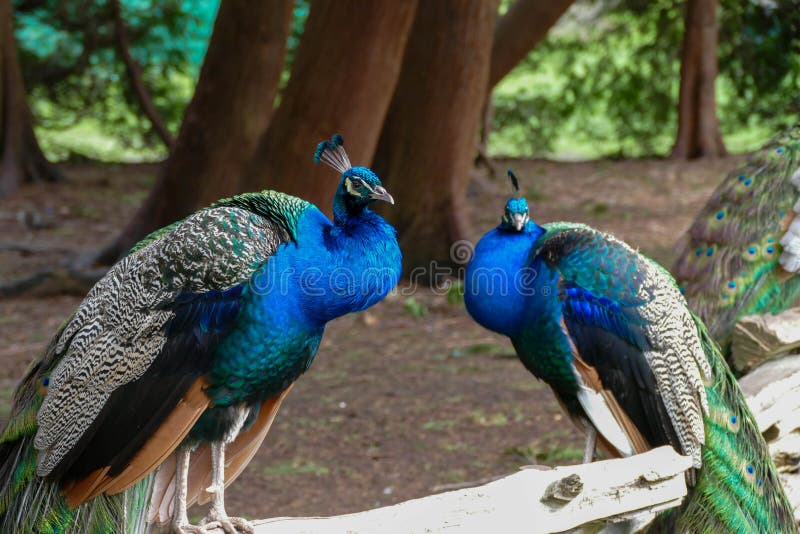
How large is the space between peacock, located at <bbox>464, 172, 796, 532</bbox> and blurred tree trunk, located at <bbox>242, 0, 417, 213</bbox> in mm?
2874

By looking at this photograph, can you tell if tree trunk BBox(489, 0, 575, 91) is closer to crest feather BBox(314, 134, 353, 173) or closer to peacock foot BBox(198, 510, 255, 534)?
crest feather BBox(314, 134, 353, 173)

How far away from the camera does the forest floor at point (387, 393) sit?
4742mm

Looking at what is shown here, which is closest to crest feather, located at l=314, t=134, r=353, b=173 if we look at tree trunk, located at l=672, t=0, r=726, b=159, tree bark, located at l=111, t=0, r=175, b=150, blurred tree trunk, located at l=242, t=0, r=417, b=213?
blurred tree trunk, located at l=242, t=0, r=417, b=213

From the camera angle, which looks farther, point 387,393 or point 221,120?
point 221,120

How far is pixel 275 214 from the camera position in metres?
2.96

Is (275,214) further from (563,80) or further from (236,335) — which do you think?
(563,80)

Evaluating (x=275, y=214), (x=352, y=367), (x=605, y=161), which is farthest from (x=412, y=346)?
(x=605, y=161)

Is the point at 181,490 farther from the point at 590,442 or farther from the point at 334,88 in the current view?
the point at 334,88

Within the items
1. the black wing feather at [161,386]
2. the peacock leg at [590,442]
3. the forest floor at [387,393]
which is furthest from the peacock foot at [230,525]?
the forest floor at [387,393]

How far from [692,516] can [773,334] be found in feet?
2.92

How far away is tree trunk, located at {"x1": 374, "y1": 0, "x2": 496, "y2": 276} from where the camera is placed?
24.2 ft

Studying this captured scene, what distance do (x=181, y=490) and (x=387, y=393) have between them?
9.47ft

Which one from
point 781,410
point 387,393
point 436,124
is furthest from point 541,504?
point 436,124

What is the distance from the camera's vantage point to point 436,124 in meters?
7.49
